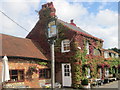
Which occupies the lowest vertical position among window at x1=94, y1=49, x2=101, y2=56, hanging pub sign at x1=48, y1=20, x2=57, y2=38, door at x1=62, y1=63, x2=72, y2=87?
door at x1=62, y1=63, x2=72, y2=87

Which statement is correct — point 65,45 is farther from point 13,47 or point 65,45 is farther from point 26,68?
point 13,47

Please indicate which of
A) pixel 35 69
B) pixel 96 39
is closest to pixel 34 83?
pixel 35 69

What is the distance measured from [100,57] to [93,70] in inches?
119

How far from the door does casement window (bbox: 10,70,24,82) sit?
4.93 m

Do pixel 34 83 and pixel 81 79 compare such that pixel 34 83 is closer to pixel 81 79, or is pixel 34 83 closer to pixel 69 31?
pixel 81 79

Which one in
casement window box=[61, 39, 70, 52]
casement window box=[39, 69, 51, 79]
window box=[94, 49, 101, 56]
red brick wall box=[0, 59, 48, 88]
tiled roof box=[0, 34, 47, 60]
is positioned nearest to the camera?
red brick wall box=[0, 59, 48, 88]

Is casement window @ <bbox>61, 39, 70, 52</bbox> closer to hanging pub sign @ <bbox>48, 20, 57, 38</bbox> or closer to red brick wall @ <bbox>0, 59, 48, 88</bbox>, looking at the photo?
red brick wall @ <bbox>0, 59, 48, 88</bbox>

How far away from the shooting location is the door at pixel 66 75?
15.4 metres

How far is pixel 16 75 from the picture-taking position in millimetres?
12211

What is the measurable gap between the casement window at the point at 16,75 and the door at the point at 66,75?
493 centimetres

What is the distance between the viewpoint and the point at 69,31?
51.5ft

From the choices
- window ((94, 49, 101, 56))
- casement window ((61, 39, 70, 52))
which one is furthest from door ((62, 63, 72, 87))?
Result: window ((94, 49, 101, 56))

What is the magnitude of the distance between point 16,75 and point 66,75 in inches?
224

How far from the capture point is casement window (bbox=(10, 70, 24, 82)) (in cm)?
1185
